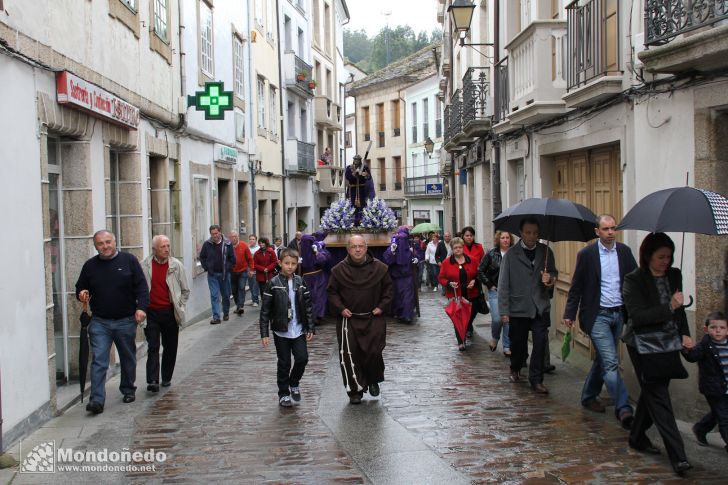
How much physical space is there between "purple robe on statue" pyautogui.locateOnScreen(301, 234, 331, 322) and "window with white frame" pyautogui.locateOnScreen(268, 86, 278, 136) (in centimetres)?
1312

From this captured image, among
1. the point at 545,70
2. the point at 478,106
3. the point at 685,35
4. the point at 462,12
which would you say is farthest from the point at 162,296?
the point at 478,106

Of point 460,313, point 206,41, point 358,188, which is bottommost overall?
point 460,313

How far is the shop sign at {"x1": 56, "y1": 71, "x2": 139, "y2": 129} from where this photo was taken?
27.6ft

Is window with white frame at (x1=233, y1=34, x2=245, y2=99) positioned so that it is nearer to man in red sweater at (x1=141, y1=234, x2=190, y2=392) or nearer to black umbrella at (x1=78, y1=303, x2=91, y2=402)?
man in red sweater at (x1=141, y1=234, x2=190, y2=392)

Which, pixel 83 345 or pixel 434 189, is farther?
pixel 434 189

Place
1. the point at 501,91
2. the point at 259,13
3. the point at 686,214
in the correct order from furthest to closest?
the point at 259,13 < the point at 501,91 < the point at 686,214

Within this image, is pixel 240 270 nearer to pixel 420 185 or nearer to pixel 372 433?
pixel 372 433

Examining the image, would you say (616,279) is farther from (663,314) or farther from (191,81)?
(191,81)

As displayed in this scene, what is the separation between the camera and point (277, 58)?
28875 mm

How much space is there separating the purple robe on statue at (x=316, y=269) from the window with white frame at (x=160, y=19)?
412cm

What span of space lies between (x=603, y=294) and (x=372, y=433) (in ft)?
7.99

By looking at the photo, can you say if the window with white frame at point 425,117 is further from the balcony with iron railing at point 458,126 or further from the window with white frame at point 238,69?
the window with white frame at point 238,69

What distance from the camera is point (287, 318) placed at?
8.38 metres

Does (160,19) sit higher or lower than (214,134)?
higher
